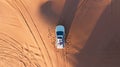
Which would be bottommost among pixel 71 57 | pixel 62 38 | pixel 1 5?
pixel 71 57

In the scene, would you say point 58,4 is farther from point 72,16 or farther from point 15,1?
point 15,1

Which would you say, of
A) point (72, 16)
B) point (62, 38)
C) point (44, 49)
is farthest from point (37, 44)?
point (72, 16)

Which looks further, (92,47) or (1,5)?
(1,5)

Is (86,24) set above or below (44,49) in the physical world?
above

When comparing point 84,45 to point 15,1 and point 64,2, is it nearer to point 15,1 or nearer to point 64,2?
point 64,2

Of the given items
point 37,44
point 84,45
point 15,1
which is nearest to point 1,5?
point 15,1

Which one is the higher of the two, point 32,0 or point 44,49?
point 32,0
